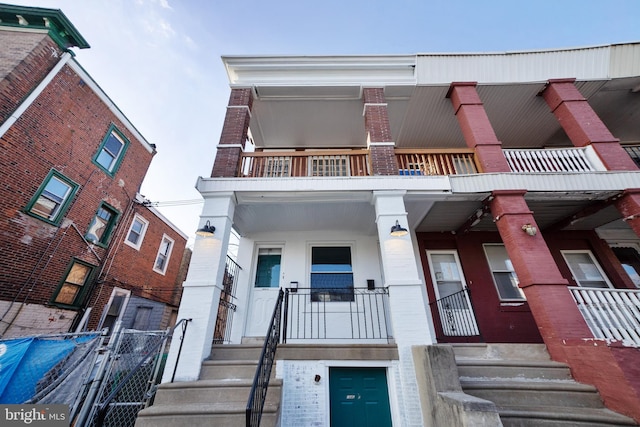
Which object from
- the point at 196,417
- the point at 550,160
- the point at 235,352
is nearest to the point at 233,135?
the point at 235,352

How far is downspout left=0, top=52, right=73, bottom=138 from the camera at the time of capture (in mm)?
5844

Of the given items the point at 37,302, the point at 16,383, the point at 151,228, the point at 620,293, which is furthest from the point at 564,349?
the point at 151,228

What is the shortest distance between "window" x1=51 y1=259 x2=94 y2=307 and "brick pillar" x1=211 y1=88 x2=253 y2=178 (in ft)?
21.8

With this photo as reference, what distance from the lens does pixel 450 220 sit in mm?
6086

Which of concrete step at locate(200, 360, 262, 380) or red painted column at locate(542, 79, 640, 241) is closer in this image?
concrete step at locate(200, 360, 262, 380)

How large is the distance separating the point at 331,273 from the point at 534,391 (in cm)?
394

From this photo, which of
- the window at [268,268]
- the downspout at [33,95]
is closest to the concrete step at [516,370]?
the window at [268,268]

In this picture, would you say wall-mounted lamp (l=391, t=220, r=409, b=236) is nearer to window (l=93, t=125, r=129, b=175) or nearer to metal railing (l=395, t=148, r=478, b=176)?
metal railing (l=395, t=148, r=478, b=176)

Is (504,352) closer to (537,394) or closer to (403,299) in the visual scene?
(537,394)

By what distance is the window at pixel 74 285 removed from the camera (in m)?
7.19

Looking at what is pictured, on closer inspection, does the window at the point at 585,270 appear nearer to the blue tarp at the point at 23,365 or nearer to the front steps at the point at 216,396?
the front steps at the point at 216,396

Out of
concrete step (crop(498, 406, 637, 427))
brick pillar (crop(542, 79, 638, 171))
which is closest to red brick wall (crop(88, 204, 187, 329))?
concrete step (crop(498, 406, 637, 427))

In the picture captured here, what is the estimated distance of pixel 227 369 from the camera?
3518mm

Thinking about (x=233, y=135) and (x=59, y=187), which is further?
(x=59, y=187)
